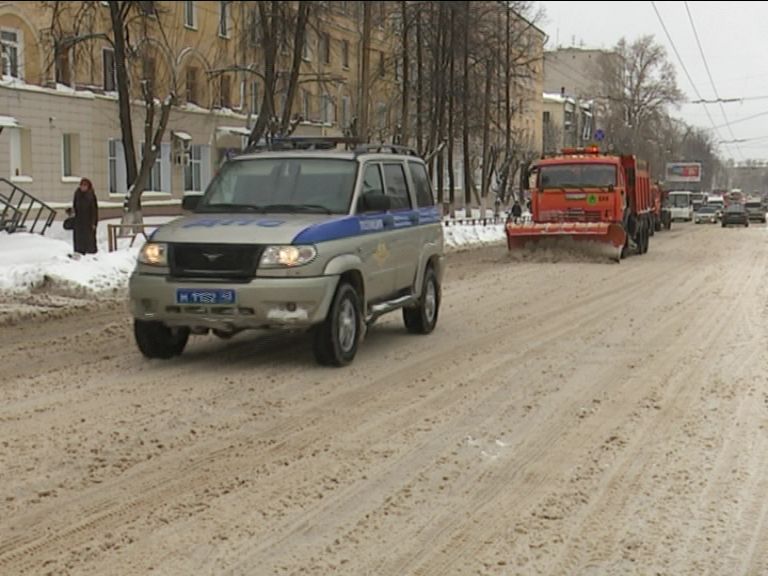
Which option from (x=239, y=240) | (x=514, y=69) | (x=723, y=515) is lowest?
(x=723, y=515)

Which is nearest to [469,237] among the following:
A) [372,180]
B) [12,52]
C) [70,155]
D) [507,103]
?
[507,103]

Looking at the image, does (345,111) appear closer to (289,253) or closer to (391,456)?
(289,253)

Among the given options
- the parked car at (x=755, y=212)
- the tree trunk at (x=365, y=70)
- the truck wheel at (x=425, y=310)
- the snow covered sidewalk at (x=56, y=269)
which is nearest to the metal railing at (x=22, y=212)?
the snow covered sidewalk at (x=56, y=269)

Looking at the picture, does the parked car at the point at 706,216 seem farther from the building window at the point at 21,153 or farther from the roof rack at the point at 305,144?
the roof rack at the point at 305,144

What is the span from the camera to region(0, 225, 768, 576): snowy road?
4617mm

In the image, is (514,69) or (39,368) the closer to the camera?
(39,368)

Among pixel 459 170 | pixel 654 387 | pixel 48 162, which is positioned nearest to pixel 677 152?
pixel 459 170

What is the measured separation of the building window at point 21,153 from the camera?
3081cm

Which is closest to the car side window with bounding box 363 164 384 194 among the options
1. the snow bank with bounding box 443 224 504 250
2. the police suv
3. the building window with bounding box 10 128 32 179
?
the police suv

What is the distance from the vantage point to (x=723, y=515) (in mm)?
5141

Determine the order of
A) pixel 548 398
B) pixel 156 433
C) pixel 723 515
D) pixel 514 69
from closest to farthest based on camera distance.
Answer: pixel 723 515 < pixel 156 433 < pixel 548 398 < pixel 514 69

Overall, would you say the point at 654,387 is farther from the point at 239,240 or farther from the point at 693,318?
the point at 693,318

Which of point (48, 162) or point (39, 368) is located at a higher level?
point (48, 162)

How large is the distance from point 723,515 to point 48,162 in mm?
30223
